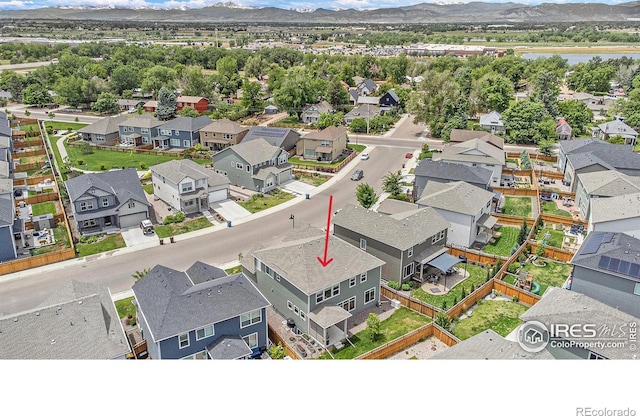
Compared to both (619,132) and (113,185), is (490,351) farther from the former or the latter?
(619,132)

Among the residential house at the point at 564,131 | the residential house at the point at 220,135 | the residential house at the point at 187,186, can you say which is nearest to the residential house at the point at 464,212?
the residential house at the point at 187,186

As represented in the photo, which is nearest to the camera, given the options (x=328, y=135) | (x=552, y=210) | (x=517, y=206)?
(x=552, y=210)

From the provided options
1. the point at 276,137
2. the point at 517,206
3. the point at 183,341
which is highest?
the point at 276,137

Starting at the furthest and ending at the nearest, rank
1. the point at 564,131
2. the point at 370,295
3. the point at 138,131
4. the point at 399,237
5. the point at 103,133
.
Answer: the point at 564,131, the point at 138,131, the point at 103,133, the point at 399,237, the point at 370,295

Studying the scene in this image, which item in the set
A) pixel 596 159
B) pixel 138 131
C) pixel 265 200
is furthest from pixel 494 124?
pixel 138 131

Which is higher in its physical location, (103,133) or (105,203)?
(103,133)

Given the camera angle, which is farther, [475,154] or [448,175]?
[475,154]

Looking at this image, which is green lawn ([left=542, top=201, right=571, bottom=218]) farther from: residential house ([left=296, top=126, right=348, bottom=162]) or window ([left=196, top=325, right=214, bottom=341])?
window ([left=196, top=325, right=214, bottom=341])

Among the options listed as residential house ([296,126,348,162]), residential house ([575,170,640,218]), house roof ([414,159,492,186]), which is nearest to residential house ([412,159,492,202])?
house roof ([414,159,492,186])
